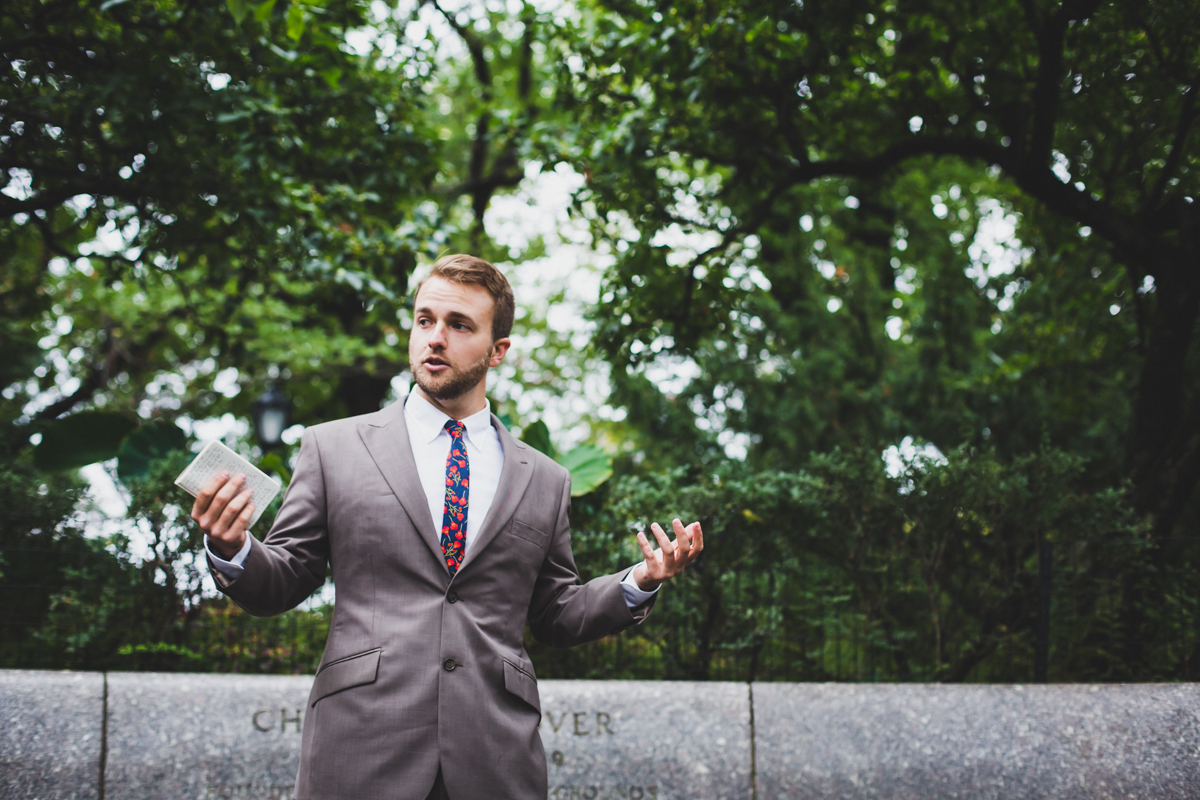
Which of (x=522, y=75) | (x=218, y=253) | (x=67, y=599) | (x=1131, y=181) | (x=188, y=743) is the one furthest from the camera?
(x=522, y=75)

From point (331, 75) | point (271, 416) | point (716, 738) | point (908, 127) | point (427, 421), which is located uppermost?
point (908, 127)

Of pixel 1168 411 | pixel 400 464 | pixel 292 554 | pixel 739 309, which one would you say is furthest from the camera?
pixel 739 309

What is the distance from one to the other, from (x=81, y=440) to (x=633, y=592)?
585cm

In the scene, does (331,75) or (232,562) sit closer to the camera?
(232,562)

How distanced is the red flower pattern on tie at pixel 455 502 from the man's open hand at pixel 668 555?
1.79 ft

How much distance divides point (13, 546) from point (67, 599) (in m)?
0.49

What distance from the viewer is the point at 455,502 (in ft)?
7.93

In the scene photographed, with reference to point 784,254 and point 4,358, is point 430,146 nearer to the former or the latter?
point 784,254

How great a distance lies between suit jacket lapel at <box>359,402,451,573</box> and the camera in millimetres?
2312

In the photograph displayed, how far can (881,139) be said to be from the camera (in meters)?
8.00

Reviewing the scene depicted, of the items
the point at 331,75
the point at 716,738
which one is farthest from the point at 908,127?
the point at 716,738

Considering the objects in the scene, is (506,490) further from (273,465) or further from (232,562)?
(273,465)

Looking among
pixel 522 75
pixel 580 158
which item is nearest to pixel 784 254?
pixel 580 158

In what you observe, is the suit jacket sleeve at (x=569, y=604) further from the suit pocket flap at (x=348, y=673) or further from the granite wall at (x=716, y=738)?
the granite wall at (x=716, y=738)
